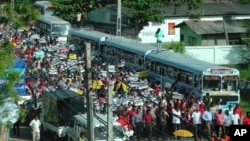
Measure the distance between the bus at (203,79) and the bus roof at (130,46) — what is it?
4.41 m

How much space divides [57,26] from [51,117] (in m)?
32.5

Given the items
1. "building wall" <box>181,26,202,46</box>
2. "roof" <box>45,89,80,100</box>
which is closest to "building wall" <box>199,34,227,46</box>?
"building wall" <box>181,26,202,46</box>

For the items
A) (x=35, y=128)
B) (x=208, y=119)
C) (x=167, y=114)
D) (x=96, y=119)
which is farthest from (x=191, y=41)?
(x=96, y=119)

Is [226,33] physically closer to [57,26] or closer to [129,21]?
[129,21]

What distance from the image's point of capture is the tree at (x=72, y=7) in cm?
6362

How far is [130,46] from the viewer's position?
42156 millimetres

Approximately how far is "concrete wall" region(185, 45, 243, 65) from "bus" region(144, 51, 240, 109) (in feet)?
38.3

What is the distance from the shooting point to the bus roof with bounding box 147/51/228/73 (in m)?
32.2

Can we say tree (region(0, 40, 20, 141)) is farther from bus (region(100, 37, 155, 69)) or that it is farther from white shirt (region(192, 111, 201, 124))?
bus (region(100, 37, 155, 69))

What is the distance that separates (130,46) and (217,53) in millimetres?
7946

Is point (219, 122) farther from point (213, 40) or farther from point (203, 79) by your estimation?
point (213, 40)

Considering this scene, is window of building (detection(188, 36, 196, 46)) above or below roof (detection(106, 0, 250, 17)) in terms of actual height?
below

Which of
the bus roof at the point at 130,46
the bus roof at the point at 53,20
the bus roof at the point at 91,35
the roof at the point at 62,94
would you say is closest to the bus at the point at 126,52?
the bus roof at the point at 130,46

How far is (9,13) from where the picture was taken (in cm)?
2120
